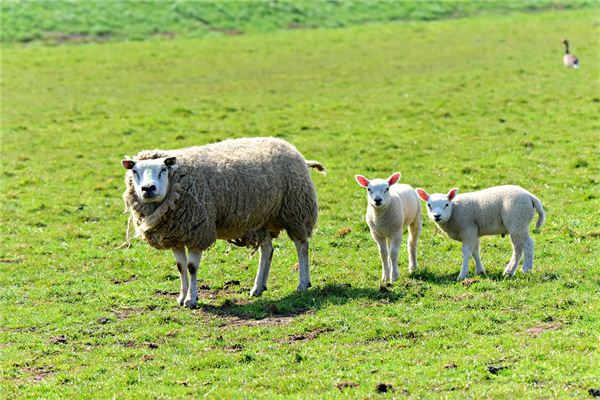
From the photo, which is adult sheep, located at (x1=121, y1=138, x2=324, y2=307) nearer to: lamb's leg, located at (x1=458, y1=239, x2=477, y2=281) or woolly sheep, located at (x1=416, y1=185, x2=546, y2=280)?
woolly sheep, located at (x1=416, y1=185, x2=546, y2=280)

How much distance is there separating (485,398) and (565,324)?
2457 millimetres

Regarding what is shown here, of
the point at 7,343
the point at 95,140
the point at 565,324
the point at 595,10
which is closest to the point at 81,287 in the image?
the point at 7,343

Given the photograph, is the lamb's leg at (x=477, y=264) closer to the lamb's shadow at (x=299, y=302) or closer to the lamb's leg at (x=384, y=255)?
the lamb's leg at (x=384, y=255)

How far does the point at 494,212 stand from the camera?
1273 centimetres

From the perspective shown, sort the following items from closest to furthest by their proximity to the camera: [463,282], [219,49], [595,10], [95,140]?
[463,282]
[95,140]
[219,49]
[595,10]

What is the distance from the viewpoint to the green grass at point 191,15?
43.5 metres

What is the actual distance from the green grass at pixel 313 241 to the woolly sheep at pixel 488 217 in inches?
17.0

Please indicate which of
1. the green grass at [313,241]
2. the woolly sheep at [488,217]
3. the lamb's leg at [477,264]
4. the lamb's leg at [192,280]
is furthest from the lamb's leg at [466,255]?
the lamb's leg at [192,280]

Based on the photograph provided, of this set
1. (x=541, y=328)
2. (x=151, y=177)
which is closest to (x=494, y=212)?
(x=541, y=328)

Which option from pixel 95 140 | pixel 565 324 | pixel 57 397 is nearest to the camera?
pixel 57 397

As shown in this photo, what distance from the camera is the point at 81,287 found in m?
14.0

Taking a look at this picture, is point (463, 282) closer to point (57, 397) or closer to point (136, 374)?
point (136, 374)

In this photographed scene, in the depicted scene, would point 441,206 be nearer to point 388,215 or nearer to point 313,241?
point 388,215

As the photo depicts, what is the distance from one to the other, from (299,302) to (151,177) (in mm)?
2676
